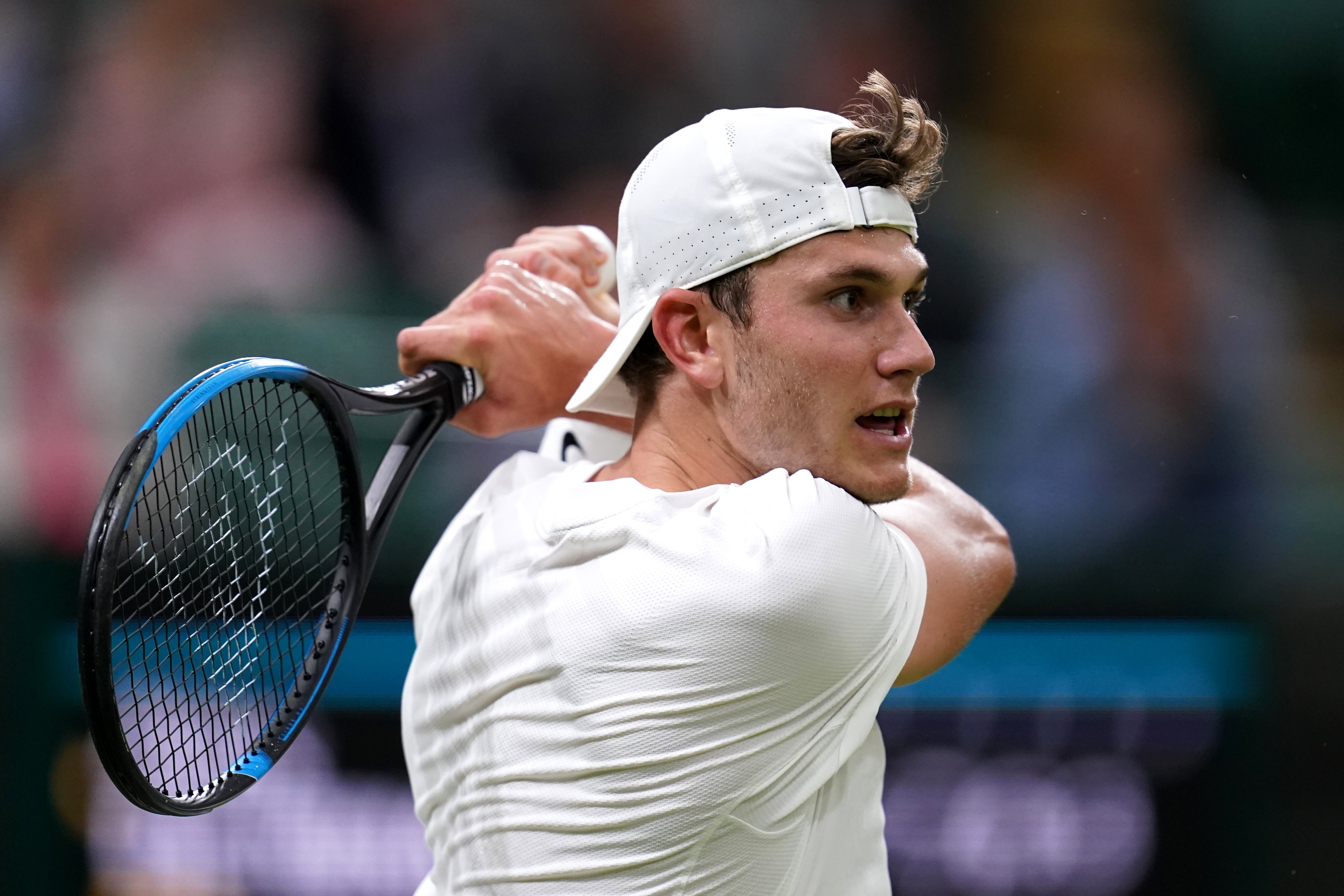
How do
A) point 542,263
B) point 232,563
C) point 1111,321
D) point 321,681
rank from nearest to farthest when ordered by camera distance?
1. point 321,681
2. point 542,263
3. point 232,563
4. point 1111,321

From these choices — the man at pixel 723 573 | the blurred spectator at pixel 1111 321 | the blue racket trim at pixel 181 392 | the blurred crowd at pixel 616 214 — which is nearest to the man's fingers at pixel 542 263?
the man at pixel 723 573

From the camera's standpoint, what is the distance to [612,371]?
1.99 meters

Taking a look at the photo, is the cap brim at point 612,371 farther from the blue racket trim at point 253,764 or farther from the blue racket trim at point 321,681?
the blue racket trim at point 253,764

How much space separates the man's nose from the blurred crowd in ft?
7.76

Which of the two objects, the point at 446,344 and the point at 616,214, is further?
the point at 616,214

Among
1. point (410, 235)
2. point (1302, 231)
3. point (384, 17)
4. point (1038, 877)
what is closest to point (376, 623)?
point (410, 235)

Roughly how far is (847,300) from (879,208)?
0.44 feet

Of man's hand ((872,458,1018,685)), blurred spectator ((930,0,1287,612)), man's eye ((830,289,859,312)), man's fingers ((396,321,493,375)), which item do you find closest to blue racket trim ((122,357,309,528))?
man's fingers ((396,321,493,375))

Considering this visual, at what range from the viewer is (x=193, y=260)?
471 centimetres

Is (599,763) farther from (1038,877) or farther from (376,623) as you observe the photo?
(1038,877)

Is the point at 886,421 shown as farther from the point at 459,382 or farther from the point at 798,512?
the point at 459,382

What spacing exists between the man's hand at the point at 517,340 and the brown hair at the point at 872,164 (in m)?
0.30

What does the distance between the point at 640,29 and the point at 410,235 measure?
117cm

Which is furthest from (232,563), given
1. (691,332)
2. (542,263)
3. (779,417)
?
(779,417)
